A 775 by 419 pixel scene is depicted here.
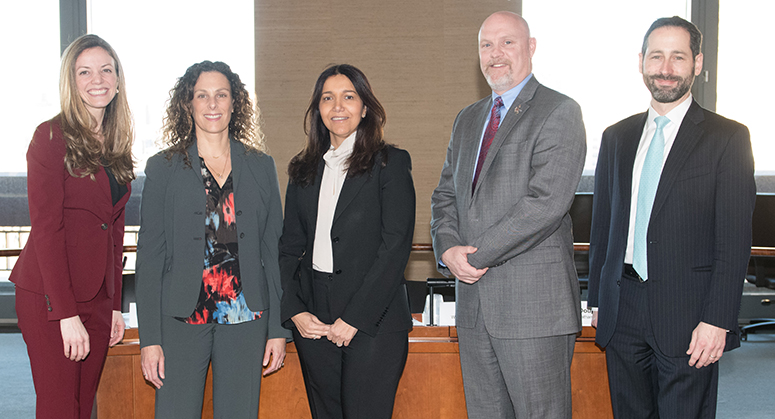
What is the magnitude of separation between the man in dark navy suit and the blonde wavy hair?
1.89m

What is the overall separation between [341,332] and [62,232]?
1024mm

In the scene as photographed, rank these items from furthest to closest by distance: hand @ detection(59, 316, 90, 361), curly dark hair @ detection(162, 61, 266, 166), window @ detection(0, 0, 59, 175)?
window @ detection(0, 0, 59, 175) < curly dark hair @ detection(162, 61, 266, 166) < hand @ detection(59, 316, 90, 361)

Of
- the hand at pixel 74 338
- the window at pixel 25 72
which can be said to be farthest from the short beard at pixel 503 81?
the window at pixel 25 72

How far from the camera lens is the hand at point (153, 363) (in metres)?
1.96

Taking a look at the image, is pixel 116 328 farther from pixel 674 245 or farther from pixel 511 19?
pixel 674 245

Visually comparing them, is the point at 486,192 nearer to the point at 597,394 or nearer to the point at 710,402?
the point at 710,402

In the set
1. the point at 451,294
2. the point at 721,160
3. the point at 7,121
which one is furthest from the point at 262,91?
the point at 721,160

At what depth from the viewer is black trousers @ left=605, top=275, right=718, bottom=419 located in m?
1.82

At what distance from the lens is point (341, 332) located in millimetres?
1885

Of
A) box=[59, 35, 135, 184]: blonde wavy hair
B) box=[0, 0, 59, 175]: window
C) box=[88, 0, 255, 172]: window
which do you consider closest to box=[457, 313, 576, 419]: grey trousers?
box=[59, 35, 135, 184]: blonde wavy hair

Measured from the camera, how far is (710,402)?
1.83 meters

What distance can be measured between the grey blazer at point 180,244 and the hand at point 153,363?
0.03 meters

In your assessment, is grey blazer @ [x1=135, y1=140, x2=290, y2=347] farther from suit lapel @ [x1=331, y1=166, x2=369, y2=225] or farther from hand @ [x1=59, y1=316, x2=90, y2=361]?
suit lapel @ [x1=331, y1=166, x2=369, y2=225]

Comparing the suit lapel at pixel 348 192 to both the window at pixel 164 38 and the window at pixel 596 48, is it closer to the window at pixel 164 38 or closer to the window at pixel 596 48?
the window at pixel 164 38
